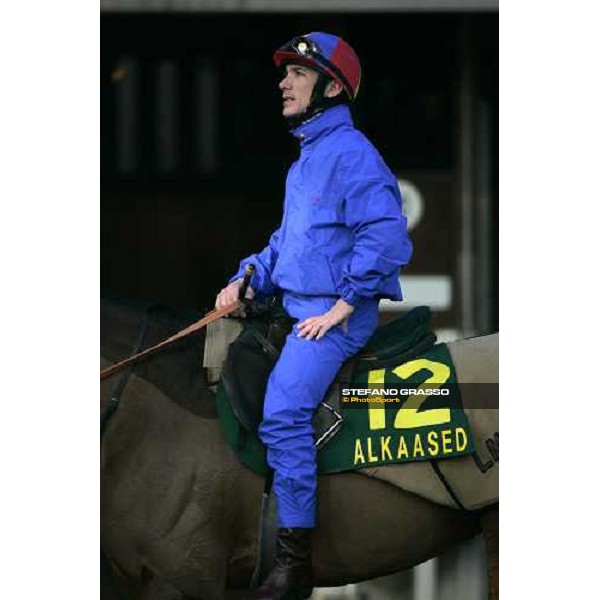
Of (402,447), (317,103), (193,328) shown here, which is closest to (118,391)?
(193,328)

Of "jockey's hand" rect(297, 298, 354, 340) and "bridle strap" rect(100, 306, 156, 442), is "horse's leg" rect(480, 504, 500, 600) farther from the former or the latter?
"bridle strap" rect(100, 306, 156, 442)

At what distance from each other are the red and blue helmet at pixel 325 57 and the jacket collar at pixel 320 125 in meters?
0.11

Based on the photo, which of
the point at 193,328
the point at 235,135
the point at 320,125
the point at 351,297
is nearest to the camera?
the point at 351,297

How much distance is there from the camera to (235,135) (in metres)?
7.53

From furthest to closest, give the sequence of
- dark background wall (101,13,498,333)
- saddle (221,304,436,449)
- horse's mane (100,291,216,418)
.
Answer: dark background wall (101,13,498,333), horse's mane (100,291,216,418), saddle (221,304,436,449)

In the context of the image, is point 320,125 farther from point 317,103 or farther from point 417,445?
point 417,445

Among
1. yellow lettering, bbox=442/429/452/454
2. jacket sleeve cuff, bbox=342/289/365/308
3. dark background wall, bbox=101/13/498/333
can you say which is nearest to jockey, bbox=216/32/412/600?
jacket sleeve cuff, bbox=342/289/365/308

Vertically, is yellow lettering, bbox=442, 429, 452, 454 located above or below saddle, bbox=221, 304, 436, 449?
below

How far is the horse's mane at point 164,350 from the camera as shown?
18.6 feet

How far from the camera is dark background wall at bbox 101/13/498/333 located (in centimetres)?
721

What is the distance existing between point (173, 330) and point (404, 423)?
864mm

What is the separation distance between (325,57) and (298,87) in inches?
5.4
